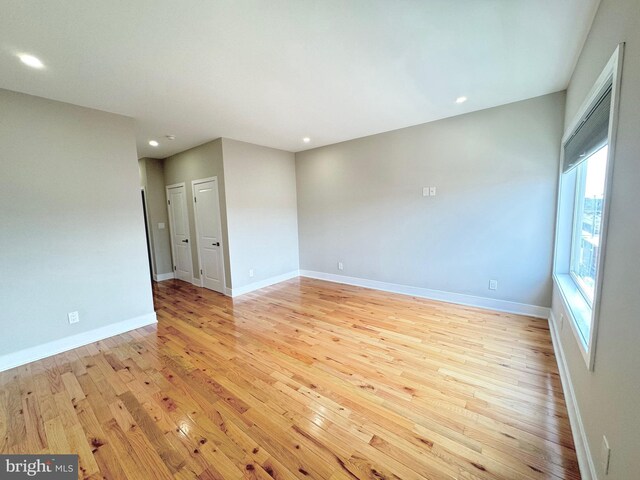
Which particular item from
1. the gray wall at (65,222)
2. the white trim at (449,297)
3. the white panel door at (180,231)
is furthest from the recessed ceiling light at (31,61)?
the white trim at (449,297)

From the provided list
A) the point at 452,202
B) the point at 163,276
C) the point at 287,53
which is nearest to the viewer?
the point at 287,53

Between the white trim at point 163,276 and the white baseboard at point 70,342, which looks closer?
the white baseboard at point 70,342

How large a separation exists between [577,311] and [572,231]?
1.24 metres

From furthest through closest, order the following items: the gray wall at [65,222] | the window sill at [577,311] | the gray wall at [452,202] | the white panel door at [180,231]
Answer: the white panel door at [180,231] < the gray wall at [452,202] < the gray wall at [65,222] < the window sill at [577,311]

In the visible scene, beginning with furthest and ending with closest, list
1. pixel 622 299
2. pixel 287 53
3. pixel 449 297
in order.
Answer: pixel 449 297
pixel 287 53
pixel 622 299

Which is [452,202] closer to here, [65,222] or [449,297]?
[449,297]

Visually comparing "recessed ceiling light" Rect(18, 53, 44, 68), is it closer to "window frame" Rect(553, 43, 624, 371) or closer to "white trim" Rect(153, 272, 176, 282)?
"window frame" Rect(553, 43, 624, 371)

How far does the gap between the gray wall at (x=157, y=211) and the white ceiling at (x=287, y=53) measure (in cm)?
250

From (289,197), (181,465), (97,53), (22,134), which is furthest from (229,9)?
(289,197)

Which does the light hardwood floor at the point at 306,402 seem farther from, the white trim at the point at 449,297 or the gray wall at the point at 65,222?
the gray wall at the point at 65,222

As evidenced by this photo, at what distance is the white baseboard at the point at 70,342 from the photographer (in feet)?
7.93

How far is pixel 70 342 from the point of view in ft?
8.95

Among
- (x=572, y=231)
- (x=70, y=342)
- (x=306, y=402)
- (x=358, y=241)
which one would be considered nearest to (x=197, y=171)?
(x=70, y=342)

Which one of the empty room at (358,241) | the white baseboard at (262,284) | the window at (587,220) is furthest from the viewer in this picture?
the white baseboard at (262,284)
